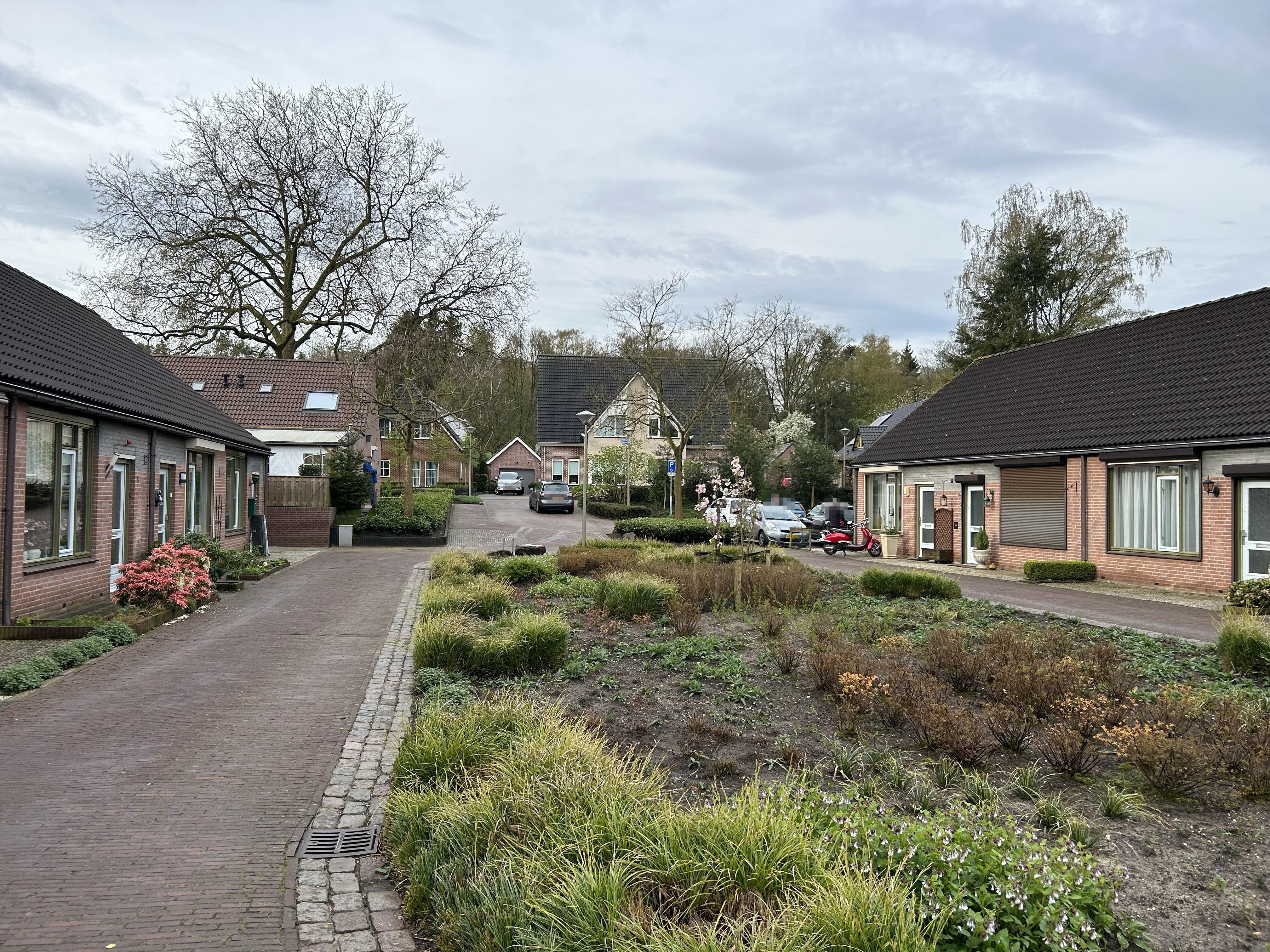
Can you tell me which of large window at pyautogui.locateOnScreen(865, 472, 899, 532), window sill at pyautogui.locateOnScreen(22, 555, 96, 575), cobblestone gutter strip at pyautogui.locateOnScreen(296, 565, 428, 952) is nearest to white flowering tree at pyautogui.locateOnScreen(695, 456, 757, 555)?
cobblestone gutter strip at pyautogui.locateOnScreen(296, 565, 428, 952)

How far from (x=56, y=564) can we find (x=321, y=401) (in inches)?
936

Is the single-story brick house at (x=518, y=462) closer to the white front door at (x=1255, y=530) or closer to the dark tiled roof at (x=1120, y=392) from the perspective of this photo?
the dark tiled roof at (x=1120, y=392)

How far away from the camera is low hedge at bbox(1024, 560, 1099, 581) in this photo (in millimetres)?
19828

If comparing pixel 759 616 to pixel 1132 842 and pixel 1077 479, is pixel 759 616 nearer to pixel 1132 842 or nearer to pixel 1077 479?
pixel 1132 842

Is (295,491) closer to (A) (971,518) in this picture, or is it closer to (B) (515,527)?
(B) (515,527)

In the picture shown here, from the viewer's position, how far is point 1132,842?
14.9 feet

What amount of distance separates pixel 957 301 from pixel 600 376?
23.7m

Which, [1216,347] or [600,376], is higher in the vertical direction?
[600,376]

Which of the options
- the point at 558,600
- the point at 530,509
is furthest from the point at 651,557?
the point at 530,509

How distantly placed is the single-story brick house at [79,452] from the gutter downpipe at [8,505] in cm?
1

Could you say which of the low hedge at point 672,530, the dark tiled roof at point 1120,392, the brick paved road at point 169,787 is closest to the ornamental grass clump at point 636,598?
the brick paved road at point 169,787

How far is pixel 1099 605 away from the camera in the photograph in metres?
15.2

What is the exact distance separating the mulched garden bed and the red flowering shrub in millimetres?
6210

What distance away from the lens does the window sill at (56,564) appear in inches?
448
